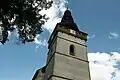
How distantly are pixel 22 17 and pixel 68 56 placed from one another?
11.5 metres

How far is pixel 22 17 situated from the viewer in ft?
31.0

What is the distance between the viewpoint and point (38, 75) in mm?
26672

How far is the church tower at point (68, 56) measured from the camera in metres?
18.5

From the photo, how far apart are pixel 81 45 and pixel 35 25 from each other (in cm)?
1293

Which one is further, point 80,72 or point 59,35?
point 59,35

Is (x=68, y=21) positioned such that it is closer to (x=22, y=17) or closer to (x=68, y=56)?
(x=68, y=56)

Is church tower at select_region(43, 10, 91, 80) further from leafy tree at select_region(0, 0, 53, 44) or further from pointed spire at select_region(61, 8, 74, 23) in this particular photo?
leafy tree at select_region(0, 0, 53, 44)

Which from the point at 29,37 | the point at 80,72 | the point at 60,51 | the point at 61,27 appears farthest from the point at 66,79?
the point at 29,37

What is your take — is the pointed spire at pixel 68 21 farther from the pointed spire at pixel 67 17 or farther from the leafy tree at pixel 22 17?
the leafy tree at pixel 22 17

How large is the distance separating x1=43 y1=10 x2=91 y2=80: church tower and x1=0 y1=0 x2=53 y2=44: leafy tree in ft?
27.3

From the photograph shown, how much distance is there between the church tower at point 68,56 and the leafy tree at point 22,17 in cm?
833

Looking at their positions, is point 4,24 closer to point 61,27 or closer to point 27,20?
point 27,20

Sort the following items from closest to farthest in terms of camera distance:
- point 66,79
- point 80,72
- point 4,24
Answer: point 4,24
point 66,79
point 80,72

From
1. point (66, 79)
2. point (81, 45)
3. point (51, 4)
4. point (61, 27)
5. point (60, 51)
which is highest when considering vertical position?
point (61, 27)
